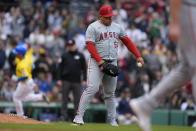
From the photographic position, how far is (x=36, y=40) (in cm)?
2381

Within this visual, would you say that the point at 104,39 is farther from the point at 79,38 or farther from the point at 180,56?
the point at 79,38

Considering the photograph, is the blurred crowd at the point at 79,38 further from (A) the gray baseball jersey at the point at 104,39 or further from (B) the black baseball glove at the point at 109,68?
(B) the black baseball glove at the point at 109,68

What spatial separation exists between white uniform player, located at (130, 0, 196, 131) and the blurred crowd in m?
11.5

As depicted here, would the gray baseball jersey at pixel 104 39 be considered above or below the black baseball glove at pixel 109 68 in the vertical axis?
above

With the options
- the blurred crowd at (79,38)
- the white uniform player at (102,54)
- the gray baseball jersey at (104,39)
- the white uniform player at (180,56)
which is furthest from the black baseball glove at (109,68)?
the blurred crowd at (79,38)

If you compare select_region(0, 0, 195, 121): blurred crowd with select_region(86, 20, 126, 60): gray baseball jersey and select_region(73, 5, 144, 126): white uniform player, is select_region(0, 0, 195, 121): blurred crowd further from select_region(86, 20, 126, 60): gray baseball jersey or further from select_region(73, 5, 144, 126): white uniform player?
select_region(86, 20, 126, 60): gray baseball jersey

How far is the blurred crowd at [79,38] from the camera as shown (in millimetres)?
20938

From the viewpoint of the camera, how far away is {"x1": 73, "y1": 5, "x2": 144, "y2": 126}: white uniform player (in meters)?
12.6

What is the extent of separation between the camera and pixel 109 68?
12453mm

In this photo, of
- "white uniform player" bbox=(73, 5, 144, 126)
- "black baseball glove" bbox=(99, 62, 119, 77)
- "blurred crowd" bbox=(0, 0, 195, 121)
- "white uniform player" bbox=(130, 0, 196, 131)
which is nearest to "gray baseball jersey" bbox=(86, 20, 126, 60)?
"white uniform player" bbox=(73, 5, 144, 126)

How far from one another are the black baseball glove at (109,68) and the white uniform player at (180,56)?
13.1 ft

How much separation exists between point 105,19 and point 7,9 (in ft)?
45.0

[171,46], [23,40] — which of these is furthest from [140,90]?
[23,40]

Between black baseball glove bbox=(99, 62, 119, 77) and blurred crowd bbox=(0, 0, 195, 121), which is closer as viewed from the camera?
black baseball glove bbox=(99, 62, 119, 77)
